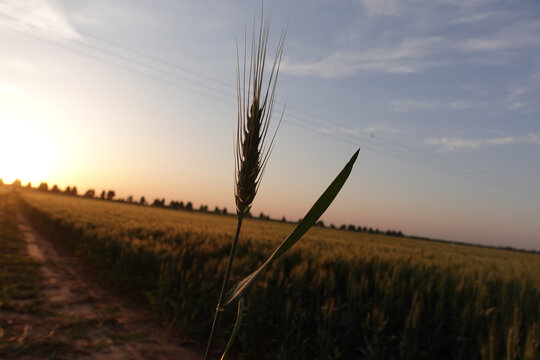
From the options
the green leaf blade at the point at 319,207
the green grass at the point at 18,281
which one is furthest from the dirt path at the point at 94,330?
the green leaf blade at the point at 319,207

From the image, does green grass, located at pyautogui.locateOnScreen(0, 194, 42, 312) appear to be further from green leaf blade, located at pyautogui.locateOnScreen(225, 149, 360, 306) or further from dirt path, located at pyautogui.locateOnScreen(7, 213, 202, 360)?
green leaf blade, located at pyautogui.locateOnScreen(225, 149, 360, 306)

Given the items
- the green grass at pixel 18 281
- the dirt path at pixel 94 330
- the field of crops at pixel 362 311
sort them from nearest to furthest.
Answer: the field of crops at pixel 362 311, the dirt path at pixel 94 330, the green grass at pixel 18 281

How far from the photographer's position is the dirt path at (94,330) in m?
4.29

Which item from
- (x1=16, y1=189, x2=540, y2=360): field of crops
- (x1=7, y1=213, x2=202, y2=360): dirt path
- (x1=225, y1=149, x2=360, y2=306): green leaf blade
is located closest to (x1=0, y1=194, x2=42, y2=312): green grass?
(x1=7, y1=213, x2=202, y2=360): dirt path

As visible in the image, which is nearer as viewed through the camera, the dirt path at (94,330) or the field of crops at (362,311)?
the field of crops at (362,311)

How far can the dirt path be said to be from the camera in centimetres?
429

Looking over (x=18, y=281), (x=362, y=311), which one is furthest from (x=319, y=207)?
(x=18, y=281)

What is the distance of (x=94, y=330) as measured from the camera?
5012 mm

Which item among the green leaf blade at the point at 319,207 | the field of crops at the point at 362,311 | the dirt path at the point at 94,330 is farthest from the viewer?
the dirt path at the point at 94,330

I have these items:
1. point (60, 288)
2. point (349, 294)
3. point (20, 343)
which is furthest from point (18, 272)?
point (349, 294)

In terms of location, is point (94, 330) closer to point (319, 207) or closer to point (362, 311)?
point (362, 311)

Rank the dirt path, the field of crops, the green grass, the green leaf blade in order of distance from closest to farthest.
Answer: the green leaf blade
the field of crops
the dirt path
the green grass

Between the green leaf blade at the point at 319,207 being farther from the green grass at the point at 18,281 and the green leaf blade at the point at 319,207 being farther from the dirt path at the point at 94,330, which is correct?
the green grass at the point at 18,281

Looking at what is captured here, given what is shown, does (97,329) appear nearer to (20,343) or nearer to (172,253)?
(20,343)
